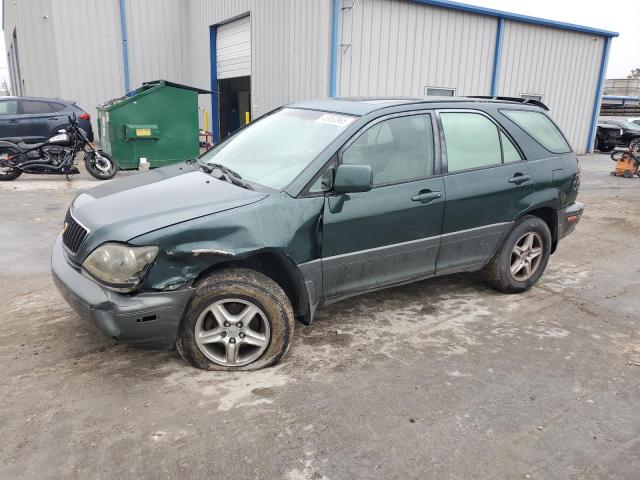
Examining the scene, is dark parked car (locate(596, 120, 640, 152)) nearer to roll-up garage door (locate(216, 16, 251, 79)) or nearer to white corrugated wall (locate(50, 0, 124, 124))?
roll-up garage door (locate(216, 16, 251, 79))

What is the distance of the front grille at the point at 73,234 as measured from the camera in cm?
302

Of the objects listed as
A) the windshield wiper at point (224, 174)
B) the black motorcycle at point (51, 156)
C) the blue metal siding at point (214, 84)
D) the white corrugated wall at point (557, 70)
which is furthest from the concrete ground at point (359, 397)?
the blue metal siding at point (214, 84)

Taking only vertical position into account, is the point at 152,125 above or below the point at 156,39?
below

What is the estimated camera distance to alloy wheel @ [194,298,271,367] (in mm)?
3037

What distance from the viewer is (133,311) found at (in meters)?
2.75

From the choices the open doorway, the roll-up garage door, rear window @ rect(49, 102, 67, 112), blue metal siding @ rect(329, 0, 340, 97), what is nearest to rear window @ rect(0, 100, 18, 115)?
rear window @ rect(49, 102, 67, 112)

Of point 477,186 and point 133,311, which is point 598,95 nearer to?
point 477,186

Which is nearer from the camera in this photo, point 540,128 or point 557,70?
point 540,128

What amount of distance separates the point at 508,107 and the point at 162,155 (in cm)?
795

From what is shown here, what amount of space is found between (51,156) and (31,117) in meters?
2.67

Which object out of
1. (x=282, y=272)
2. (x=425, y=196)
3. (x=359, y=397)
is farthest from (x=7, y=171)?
(x=359, y=397)

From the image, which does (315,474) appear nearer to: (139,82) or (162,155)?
(162,155)

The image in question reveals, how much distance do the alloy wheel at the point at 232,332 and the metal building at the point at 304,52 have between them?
9.41 metres

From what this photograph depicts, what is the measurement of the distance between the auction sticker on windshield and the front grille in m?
1.77
